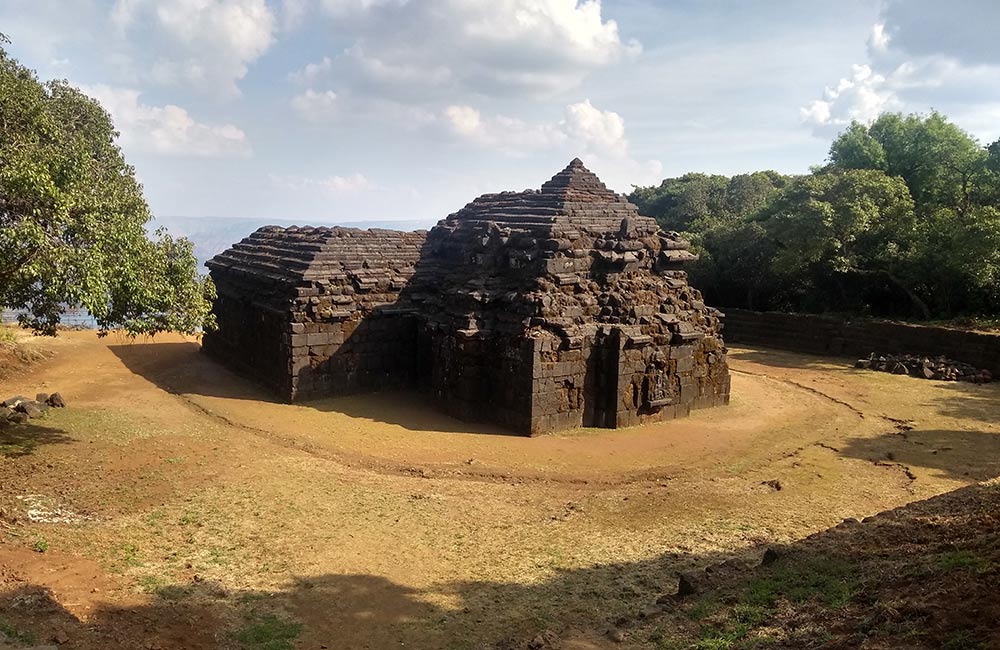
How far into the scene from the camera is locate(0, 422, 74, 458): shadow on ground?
11.6 metres

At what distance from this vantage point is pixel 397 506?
10.1 metres

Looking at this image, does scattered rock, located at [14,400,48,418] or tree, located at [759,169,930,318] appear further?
tree, located at [759,169,930,318]

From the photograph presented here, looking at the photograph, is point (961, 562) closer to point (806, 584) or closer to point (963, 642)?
point (806, 584)

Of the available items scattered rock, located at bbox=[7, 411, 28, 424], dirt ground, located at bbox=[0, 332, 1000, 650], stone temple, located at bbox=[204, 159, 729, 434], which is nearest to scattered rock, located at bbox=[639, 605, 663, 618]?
dirt ground, located at bbox=[0, 332, 1000, 650]

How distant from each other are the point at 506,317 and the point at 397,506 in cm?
587

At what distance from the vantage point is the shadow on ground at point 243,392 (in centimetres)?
1484

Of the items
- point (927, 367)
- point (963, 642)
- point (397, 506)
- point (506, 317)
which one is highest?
point (506, 317)

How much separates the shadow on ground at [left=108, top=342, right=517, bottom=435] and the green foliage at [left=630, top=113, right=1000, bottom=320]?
1624 centimetres

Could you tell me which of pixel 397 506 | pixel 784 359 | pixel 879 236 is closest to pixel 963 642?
pixel 397 506

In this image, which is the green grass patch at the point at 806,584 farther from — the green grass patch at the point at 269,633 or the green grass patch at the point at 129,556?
the green grass patch at the point at 129,556

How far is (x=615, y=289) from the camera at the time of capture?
1576 centimetres

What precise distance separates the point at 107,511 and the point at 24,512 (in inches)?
37.9

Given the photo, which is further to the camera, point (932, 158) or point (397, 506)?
point (932, 158)

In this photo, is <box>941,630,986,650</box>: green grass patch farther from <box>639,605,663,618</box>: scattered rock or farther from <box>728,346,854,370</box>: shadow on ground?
<box>728,346,854,370</box>: shadow on ground
